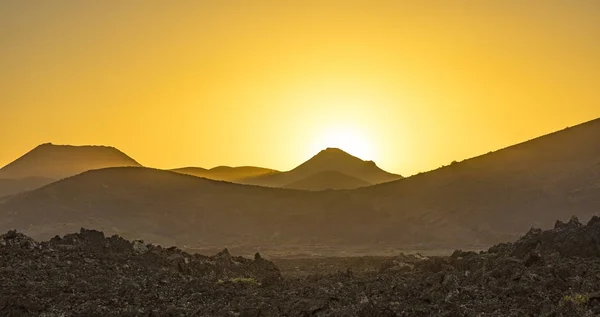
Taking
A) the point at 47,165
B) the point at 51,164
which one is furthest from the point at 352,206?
the point at 51,164

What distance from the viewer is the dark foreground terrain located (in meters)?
15.1

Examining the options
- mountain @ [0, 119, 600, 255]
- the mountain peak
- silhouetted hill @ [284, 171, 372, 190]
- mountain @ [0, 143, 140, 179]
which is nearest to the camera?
mountain @ [0, 119, 600, 255]

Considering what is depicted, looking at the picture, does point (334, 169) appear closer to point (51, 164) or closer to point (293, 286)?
point (51, 164)

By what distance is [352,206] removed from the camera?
8356cm

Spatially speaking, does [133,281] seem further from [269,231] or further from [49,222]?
[49,222]

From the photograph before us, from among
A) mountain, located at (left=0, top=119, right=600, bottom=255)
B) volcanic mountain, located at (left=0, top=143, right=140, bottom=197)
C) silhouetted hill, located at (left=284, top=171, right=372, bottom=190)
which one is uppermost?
volcanic mountain, located at (left=0, top=143, right=140, bottom=197)

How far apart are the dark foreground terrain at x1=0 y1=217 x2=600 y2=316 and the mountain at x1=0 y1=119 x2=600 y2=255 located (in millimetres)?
40727

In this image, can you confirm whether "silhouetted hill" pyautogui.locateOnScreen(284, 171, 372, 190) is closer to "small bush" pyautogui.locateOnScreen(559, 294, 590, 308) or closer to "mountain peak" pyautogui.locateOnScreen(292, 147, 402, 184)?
"mountain peak" pyautogui.locateOnScreen(292, 147, 402, 184)

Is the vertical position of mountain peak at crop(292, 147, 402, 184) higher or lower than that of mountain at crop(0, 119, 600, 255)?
higher

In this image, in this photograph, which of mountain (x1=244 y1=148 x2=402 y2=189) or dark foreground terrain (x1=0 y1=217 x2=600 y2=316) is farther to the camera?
mountain (x1=244 y1=148 x2=402 y2=189)

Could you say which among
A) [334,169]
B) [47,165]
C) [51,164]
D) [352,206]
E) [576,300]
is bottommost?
[576,300]

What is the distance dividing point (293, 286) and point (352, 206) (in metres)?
63.8

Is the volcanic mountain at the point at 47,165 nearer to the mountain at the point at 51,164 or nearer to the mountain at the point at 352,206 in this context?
the mountain at the point at 51,164

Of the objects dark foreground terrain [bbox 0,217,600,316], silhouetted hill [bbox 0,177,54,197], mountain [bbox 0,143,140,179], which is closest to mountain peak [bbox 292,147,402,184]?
mountain [bbox 0,143,140,179]
